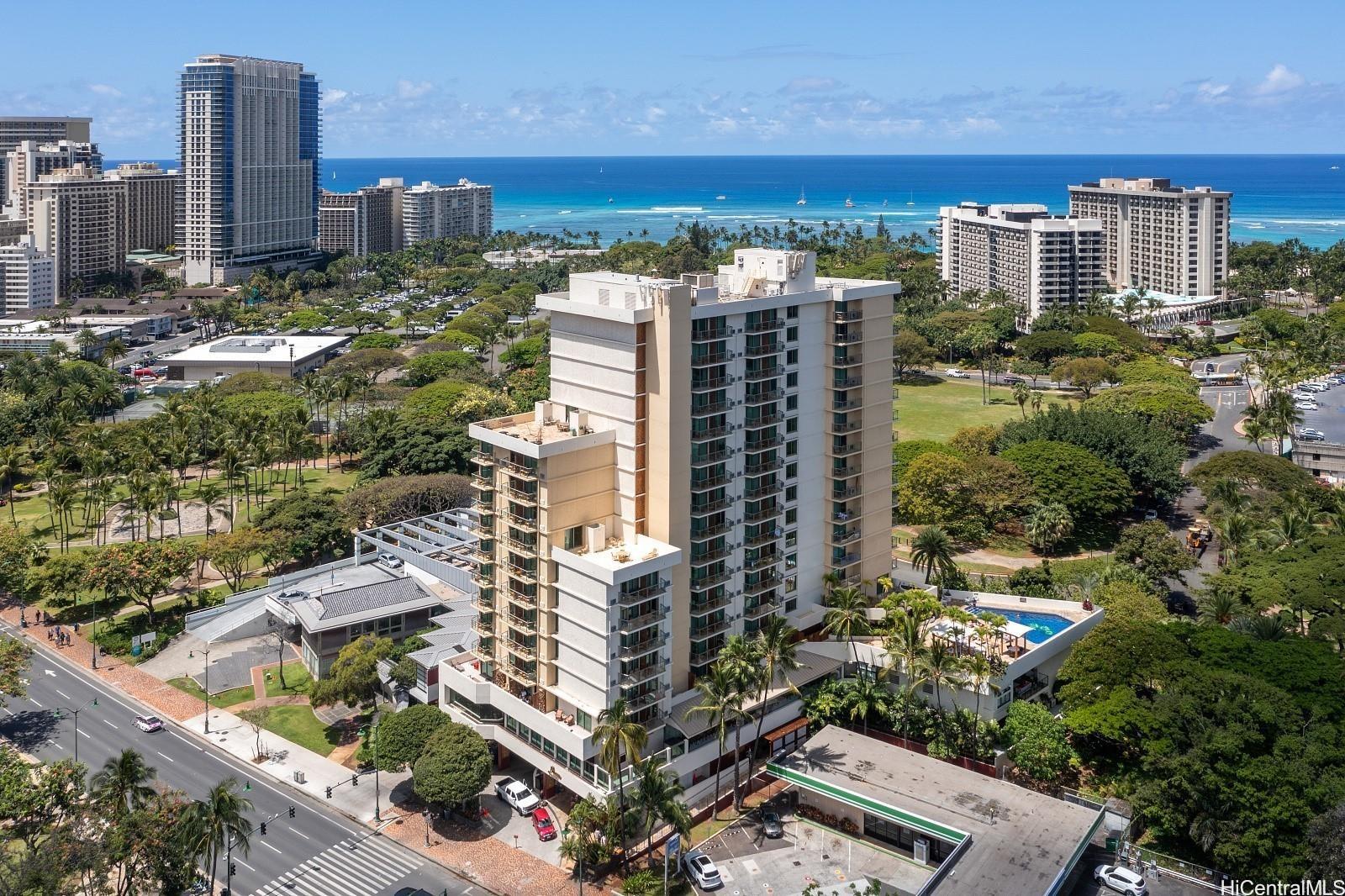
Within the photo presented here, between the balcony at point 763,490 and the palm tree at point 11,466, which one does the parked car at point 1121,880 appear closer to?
the balcony at point 763,490

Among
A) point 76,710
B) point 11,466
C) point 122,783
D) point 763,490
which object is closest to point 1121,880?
point 763,490

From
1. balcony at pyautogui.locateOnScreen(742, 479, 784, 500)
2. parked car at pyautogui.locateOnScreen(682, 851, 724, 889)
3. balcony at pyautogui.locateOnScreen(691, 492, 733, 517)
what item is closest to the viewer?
parked car at pyautogui.locateOnScreen(682, 851, 724, 889)

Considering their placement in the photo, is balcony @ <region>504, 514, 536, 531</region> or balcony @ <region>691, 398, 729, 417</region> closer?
balcony @ <region>504, 514, 536, 531</region>

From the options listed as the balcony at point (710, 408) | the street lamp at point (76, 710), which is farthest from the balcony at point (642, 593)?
the street lamp at point (76, 710)

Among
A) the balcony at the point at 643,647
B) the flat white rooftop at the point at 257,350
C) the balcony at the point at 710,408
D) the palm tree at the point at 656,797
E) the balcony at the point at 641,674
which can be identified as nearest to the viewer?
the palm tree at the point at 656,797

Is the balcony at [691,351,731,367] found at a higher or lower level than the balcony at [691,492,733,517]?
higher

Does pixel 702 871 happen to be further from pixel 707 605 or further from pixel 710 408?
pixel 710 408

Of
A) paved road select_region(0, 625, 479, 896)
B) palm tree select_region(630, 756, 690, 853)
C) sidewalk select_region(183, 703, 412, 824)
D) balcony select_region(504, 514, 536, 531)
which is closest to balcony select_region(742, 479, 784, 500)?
balcony select_region(504, 514, 536, 531)

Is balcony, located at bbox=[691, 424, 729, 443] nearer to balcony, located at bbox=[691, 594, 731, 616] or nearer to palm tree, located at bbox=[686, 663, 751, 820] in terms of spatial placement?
balcony, located at bbox=[691, 594, 731, 616]
